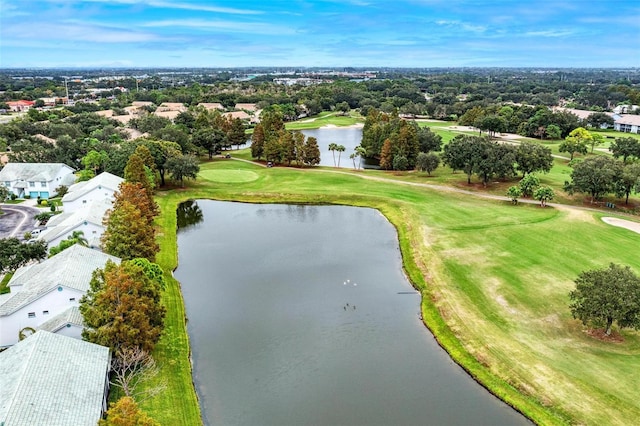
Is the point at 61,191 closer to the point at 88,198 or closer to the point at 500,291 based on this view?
the point at 88,198

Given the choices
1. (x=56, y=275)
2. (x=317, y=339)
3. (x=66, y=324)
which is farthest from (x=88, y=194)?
(x=317, y=339)

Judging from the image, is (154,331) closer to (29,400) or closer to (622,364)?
(29,400)

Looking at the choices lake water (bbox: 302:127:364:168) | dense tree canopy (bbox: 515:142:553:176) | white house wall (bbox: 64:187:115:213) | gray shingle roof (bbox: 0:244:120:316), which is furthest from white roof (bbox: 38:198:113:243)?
dense tree canopy (bbox: 515:142:553:176)

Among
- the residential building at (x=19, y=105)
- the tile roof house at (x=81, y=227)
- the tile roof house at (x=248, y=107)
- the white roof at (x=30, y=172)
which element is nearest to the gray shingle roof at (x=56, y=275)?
the tile roof house at (x=81, y=227)

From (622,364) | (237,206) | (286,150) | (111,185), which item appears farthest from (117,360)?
(286,150)

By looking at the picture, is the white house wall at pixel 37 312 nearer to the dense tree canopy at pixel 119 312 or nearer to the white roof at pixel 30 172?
the dense tree canopy at pixel 119 312

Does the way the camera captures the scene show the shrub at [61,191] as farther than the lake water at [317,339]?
Yes
